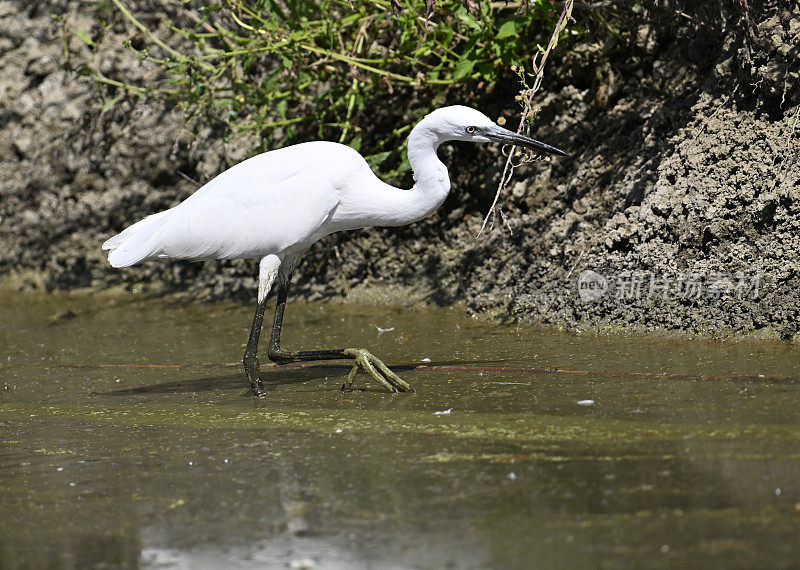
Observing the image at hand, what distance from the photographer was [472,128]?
4.95 meters

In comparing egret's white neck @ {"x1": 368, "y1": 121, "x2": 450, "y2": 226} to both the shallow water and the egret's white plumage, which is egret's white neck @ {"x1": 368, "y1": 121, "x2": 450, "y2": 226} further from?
the shallow water

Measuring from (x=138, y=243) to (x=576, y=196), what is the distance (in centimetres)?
260

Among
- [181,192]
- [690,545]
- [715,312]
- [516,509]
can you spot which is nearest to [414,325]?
[715,312]

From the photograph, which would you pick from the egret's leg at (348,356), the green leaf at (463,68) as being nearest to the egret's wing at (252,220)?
the egret's leg at (348,356)

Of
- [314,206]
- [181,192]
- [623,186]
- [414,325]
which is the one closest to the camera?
[314,206]

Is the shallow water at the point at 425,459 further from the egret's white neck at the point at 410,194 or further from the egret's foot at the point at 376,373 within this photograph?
the egret's white neck at the point at 410,194

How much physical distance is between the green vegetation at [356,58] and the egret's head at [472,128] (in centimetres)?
74

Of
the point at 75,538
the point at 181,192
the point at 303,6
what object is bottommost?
the point at 75,538

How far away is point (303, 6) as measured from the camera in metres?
6.41

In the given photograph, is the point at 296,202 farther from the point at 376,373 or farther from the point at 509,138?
the point at 509,138

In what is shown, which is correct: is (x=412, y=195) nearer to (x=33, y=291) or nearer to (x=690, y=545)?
(x=690, y=545)

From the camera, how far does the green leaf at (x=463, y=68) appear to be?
19.5ft

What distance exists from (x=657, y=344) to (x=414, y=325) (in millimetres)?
1698

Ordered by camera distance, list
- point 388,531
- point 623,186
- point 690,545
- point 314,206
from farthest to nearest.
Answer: point 623,186
point 314,206
point 388,531
point 690,545
